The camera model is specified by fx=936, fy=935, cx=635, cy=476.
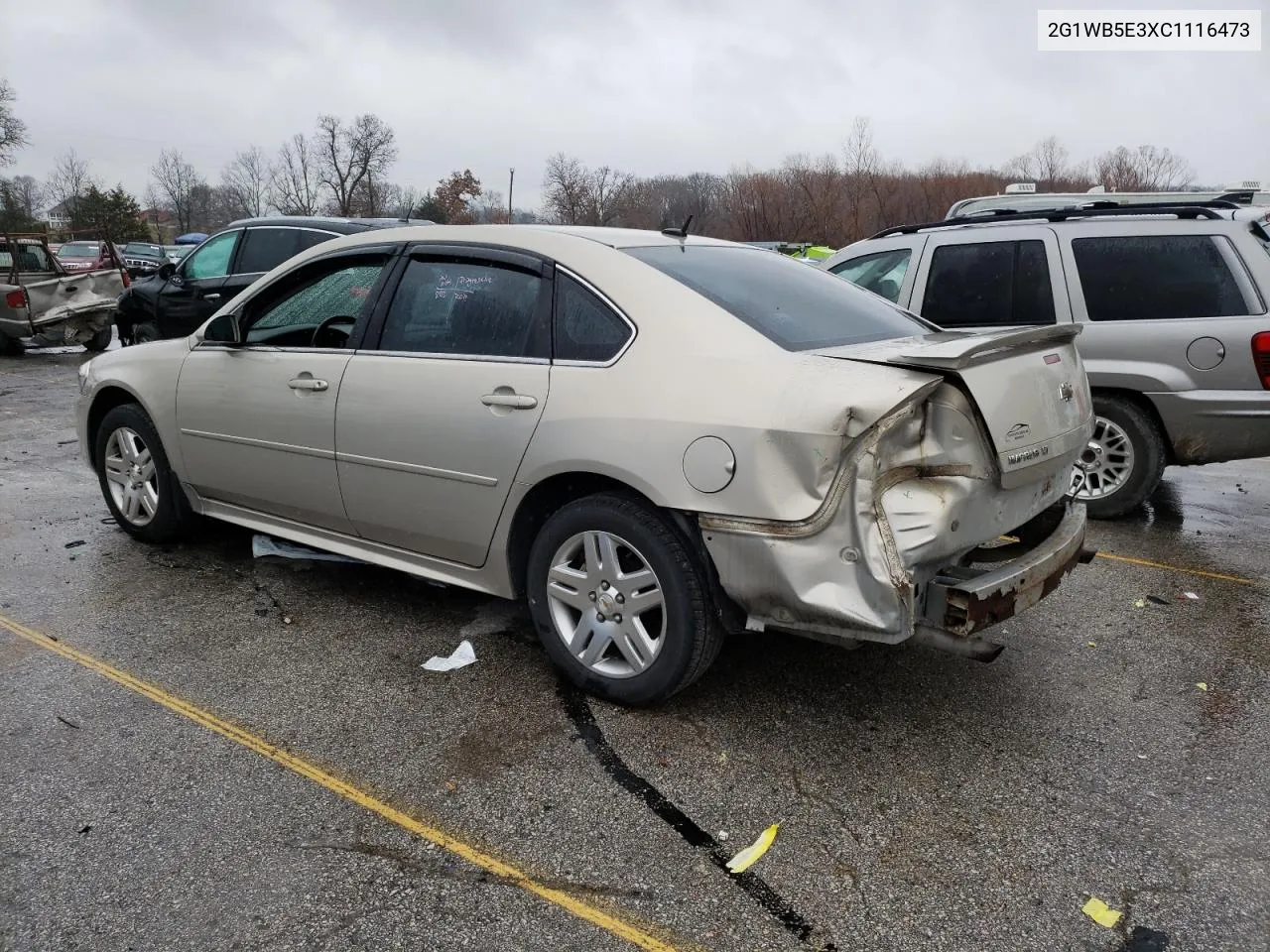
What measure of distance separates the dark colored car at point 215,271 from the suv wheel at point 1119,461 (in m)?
6.80

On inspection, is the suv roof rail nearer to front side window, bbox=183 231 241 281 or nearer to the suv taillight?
the suv taillight

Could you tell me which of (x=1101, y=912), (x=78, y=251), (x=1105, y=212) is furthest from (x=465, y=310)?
(x=78, y=251)

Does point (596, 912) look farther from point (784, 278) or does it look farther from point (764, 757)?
point (784, 278)

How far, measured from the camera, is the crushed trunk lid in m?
2.81

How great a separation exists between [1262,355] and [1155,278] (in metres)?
0.74

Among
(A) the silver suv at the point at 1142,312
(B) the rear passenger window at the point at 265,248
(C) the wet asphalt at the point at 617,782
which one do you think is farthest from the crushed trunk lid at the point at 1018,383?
(B) the rear passenger window at the point at 265,248

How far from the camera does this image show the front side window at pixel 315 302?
4117 mm

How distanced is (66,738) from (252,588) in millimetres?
1457

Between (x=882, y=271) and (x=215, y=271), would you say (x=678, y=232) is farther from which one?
(x=215, y=271)

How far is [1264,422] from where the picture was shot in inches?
203

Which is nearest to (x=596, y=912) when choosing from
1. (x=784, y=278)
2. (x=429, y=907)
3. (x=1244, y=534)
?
(x=429, y=907)

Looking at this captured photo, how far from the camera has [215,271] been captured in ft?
35.3

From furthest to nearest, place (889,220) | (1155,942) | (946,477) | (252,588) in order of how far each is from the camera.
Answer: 1. (889,220)
2. (252,588)
3. (946,477)
4. (1155,942)

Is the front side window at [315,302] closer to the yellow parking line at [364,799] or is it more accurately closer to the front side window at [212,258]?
the yellow parking line at [364,799]
